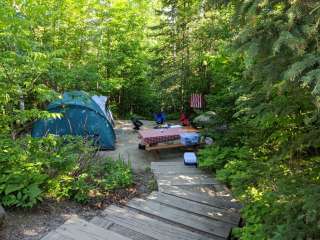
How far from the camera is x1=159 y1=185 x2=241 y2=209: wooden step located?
503 cm

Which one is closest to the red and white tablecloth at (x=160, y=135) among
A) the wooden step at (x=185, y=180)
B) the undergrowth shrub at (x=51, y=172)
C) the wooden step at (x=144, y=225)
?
the undergrowth shrub at (x=51, y=172)

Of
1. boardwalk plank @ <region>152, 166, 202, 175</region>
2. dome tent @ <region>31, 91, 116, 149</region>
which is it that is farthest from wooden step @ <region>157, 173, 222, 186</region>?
dome tent @ <region>31, 91, 116, 149</region>

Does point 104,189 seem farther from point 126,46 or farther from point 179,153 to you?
point 126,46

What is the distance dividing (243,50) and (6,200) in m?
3.57

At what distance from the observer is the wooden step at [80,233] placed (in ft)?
12.5

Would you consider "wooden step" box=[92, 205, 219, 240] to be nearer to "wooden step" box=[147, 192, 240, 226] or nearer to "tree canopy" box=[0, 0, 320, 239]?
"wooden step" box=[147, 192, 240, 226]

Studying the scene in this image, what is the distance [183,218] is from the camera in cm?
470

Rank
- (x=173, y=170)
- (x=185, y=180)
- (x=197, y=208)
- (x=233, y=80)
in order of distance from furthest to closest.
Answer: (x=173, y=170) < (x=185, y=180) < (x=233, y=80) < (x=197, y=208)

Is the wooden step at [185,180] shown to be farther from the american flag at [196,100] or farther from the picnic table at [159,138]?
the american flag at [196,100]

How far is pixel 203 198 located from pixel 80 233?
209cm

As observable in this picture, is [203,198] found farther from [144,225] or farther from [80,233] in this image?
[80,233]

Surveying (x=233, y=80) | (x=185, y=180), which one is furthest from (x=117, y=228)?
(x=233, y=80)

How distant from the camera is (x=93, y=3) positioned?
36.1ft

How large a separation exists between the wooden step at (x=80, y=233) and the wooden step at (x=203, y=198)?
160 centimetres
